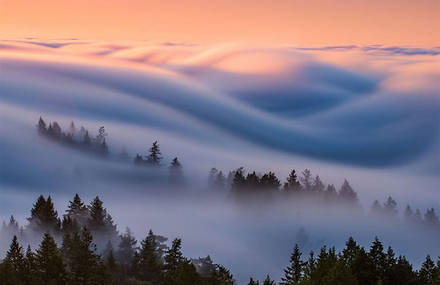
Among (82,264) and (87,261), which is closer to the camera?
(82,264)

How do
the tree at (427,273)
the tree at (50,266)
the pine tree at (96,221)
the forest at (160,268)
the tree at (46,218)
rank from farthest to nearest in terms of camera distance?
the pine tree at (96,221), the tree at (46,218), the tree at (427,273), the tree at (50,266), the forest at (160,268)

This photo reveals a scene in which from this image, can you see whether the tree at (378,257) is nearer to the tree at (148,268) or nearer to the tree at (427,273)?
the tree at (427,273)

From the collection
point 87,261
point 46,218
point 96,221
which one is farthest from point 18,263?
point 96,221

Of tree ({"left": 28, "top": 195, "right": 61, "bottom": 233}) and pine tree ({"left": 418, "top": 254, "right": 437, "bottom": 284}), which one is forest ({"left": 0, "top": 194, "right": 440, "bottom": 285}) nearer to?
pine tree ({"left": 418, "top": 254, "right": 437, "bottom": 284})

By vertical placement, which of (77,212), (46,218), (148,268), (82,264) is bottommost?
(82,264)

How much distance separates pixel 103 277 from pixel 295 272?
891 inches

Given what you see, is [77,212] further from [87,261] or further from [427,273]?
[427,273]

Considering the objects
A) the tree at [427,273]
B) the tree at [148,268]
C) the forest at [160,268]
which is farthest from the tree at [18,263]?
the tree at [427,273]

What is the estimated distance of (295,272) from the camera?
79.1m

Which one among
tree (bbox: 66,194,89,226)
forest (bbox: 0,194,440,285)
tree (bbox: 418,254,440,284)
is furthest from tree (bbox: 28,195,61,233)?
tree (bbox: 418,254,440,284)

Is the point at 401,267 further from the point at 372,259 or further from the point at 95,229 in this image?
the point at 95,229

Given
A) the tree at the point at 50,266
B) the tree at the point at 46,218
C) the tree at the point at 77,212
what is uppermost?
the tree at the point at 77,212

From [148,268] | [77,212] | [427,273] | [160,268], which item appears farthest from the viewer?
[77,212]

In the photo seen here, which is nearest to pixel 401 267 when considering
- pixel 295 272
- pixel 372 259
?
pixel 372 259
